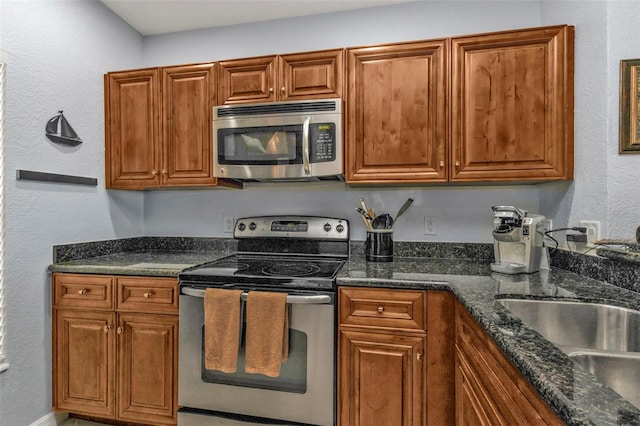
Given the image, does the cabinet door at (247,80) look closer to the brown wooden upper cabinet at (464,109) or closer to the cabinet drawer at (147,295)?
the brown wooden upper cabinet at (464,109)

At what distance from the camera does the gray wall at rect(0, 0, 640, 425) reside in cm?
157

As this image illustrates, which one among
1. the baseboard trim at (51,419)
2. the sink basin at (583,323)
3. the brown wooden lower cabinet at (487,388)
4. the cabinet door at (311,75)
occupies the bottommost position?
the baseboard trim at (51,419)

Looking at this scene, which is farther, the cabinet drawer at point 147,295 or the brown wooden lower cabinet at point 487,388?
the cabinet drawer at point 147,295

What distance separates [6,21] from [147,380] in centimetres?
206

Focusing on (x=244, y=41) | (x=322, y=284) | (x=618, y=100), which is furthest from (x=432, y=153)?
(x=244, y=41)

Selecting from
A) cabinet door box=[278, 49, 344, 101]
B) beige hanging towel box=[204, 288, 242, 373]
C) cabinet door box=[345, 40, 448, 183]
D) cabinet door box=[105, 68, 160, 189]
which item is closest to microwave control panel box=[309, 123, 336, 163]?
cabinet door box=[345, 40, 448, 183]

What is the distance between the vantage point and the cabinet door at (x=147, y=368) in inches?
75.5

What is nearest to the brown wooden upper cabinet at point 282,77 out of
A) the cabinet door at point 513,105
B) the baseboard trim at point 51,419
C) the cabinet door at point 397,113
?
the cabinet door at point 397,113

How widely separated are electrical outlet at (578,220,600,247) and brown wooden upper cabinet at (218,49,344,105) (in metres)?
1.43

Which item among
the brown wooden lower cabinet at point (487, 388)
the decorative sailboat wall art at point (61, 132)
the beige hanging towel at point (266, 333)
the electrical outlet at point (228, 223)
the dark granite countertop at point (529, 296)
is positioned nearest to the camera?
the dark granite countertop at point (529, 296)

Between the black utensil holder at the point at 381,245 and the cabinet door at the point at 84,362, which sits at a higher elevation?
the black utensil holder at the point at 381,245

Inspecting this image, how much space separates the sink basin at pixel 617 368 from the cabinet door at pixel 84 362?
7.21ft

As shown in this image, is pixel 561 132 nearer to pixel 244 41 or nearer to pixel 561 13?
pixel 561 13

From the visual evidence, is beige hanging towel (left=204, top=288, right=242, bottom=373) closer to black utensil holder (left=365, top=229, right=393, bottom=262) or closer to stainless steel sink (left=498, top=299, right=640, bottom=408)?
black utensil holder (left=365, top=229, right=393, bottom=262)
